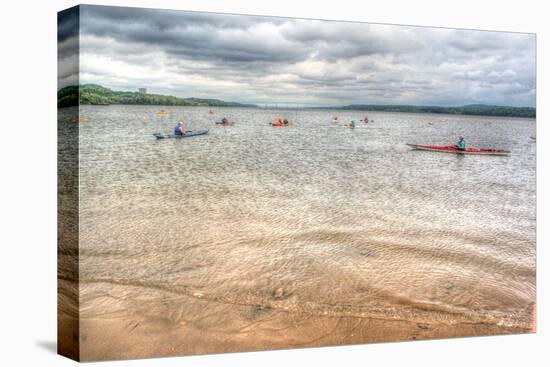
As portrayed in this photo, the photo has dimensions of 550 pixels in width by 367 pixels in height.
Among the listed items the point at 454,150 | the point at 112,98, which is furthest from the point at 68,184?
the point at 454,150

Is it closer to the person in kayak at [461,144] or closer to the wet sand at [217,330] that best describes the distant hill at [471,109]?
the person in kayak at [461,144]

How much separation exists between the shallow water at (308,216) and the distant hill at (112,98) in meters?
0.08

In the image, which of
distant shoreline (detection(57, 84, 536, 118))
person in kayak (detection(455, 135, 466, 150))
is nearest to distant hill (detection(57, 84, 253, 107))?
distant shoreline (detection(57, 84, 536, 118))

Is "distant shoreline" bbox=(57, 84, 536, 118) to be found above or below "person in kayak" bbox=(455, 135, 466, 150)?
above

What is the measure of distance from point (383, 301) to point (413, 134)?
186cm

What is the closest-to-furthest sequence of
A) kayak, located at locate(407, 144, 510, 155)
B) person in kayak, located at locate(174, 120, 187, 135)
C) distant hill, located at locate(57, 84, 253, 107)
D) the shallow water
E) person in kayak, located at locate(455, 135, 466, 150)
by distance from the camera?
distant hill, located at locate(57, 84, 253, 107) → the shallow water → person in kayak, located at locate(174, 120, 187, 135) → kayak, located at locate(407, 144, 510, 155) → person in kayak, located at locate(455, 135, 466, 150)

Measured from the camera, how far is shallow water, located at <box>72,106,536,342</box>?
7.21 m

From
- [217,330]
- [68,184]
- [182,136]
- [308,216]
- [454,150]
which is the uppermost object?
[182,136]

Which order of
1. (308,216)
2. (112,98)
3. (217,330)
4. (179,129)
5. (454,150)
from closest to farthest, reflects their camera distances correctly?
(112,98) → (217,330) → (179,129) → (308,216) → (454,150)

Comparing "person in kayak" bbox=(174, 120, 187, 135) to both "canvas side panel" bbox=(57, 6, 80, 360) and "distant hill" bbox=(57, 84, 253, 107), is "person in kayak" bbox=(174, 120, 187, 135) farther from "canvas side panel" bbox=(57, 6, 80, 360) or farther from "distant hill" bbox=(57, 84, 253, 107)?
"canvas side panel" bbox=(57, 6, 80, 360)

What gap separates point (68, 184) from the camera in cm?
718

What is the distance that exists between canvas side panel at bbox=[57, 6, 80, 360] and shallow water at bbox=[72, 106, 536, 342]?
0.40ft

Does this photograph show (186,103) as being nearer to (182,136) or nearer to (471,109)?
(182,136)

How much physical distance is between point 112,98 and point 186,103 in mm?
A: 767
